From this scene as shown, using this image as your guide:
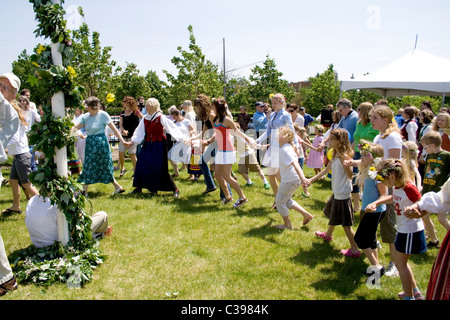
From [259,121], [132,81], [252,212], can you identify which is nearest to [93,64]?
[132,81]

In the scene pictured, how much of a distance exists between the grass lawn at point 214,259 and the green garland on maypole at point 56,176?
0.59 feet

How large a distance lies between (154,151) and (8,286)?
3.97 meters

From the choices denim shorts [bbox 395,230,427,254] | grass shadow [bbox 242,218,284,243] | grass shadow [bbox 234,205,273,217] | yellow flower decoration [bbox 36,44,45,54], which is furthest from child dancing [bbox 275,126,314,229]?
yellow flower decoration [bbox 36,44,45,54]

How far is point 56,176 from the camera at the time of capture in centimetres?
397

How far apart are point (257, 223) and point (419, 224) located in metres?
2.79

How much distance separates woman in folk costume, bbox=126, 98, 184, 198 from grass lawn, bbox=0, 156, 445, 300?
56cm

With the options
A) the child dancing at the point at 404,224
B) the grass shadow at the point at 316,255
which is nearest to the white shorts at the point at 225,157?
the grass shadow at the point at 316,255

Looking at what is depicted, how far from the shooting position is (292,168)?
5230 millimetres

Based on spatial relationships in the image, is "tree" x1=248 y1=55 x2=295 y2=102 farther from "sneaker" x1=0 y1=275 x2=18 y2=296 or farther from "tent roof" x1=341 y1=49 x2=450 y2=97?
"sneaker" x1=0 y1=275 x2=18 y2=296

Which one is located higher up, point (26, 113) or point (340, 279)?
point (26, 113)

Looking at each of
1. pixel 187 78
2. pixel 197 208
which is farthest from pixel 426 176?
pixel 187 78

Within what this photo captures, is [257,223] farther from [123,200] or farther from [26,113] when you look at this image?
[26,113]

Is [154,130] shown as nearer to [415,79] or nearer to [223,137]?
[223,137]

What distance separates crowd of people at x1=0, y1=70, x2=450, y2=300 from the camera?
11.1ft
